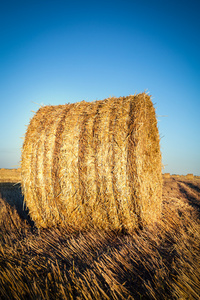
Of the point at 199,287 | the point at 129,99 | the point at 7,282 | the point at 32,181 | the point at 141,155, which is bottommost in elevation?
the point at 7,282

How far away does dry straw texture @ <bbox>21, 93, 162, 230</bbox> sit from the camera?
3.59m

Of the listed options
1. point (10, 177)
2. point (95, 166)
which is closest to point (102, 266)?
point (95, 166)

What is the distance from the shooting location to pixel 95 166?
3697 mm

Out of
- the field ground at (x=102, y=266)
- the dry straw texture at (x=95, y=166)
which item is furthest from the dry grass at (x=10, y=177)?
the field ground at (x=102, y=266)

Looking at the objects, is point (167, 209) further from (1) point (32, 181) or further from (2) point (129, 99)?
(1) point (32, 181)

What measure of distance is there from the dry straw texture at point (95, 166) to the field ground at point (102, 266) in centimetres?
40

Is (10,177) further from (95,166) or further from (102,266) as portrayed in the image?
(102,266)

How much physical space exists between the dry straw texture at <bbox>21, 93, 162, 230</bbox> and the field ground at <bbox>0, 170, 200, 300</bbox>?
40cm

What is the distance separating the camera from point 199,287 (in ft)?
6.09

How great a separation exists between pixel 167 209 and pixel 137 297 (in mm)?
3679

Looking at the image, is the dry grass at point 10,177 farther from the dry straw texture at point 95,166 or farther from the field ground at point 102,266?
the field ground at point 102,266

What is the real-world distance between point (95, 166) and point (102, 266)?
1829mm

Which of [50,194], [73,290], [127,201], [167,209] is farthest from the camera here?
[167,209]

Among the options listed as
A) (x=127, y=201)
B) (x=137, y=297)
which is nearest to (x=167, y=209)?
(x=127, y=201)
